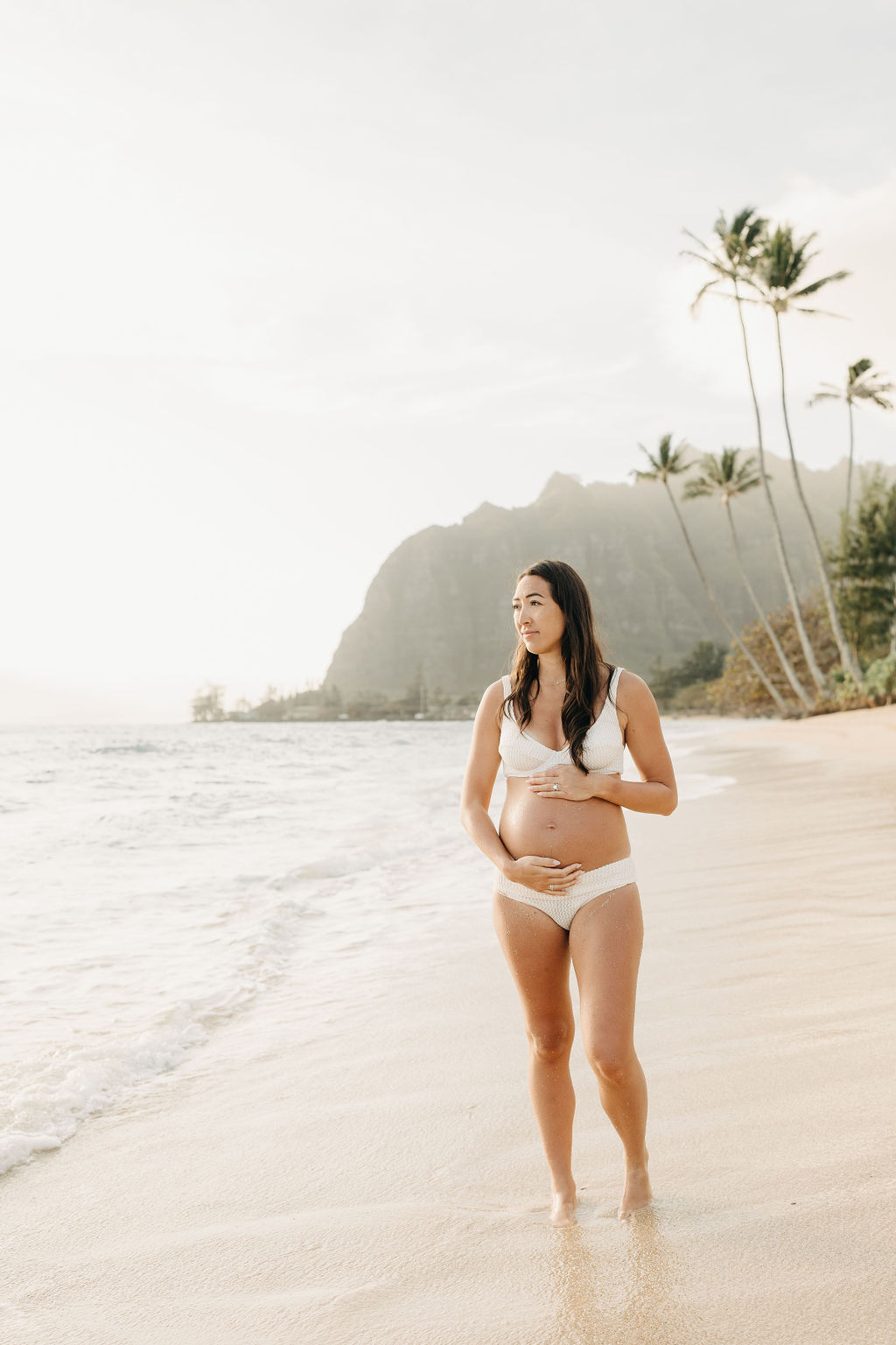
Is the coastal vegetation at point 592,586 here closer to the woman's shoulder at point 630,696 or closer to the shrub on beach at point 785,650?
the shrub on beach at point 785,650

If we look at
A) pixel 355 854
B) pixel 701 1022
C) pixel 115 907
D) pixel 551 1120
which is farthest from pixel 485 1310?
pixel 355 854

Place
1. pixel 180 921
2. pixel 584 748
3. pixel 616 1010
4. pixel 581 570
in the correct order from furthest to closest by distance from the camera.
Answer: pixel 581 570, pixel 180 921, pixel 584 748, pixel 616 1010

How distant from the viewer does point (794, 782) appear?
12.9 metres

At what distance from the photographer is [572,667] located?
264 centimetres

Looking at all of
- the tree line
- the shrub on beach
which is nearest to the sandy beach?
the tree line

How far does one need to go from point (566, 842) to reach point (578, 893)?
138 millimetres

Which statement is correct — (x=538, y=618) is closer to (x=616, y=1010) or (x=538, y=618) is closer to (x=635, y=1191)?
(x=616, y=1010)

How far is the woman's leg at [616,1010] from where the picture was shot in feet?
7.60

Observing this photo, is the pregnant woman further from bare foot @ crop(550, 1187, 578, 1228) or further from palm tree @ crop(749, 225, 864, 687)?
palm tree @ crop(749, 225, 864, 687)

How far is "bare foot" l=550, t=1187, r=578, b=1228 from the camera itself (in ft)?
7.80

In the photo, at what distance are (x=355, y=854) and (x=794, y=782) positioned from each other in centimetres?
662

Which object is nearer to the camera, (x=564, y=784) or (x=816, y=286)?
(x=564, y=784)

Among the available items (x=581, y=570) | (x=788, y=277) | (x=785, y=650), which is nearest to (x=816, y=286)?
(x=788, y=277)

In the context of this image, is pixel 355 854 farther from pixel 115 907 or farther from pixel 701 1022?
pixel 701 1022
